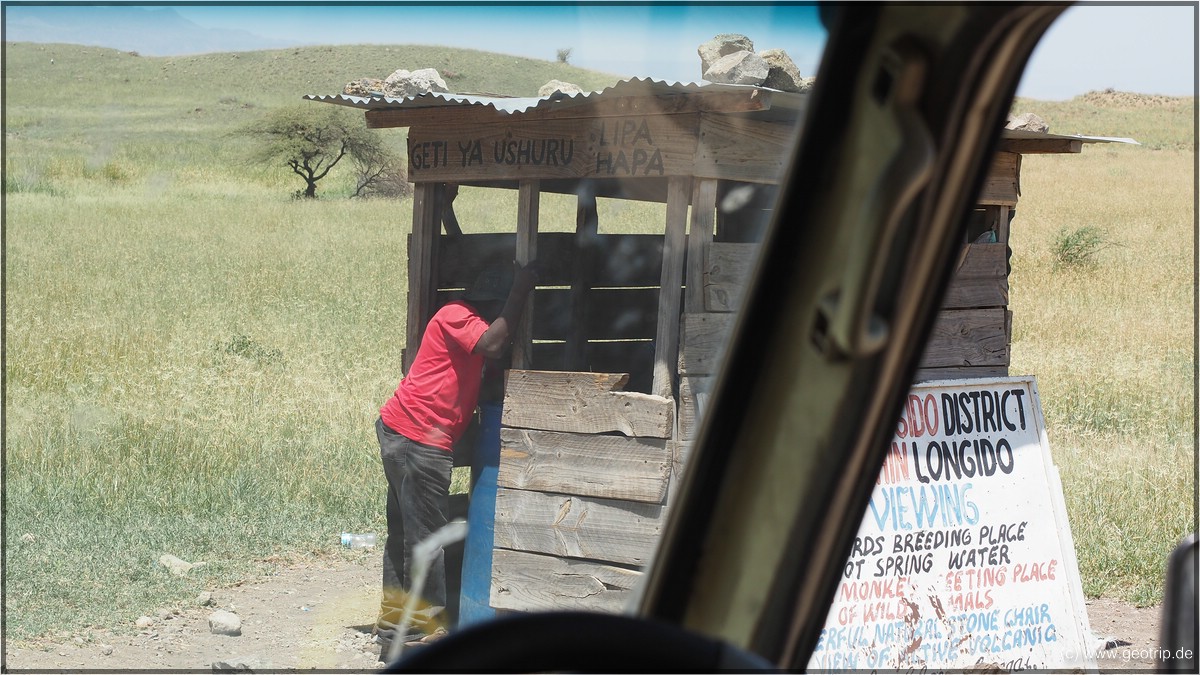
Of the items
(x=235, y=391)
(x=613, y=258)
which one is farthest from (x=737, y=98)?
(x=235, y=391)

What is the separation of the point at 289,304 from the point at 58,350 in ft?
13.7

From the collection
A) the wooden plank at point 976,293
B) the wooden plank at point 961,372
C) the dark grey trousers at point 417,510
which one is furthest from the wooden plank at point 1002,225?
the dark grey trousers at point 417,510

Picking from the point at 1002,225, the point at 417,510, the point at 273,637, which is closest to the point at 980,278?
the point at 1002,225

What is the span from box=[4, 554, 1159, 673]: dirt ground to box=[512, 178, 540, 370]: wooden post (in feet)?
5.34

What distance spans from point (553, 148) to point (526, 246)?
49 centimetres

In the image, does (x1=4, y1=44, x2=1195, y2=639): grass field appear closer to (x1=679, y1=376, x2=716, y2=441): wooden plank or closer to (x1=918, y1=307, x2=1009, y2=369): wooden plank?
(x1=679, y1=376, x2=716, y2=441): wooden plank

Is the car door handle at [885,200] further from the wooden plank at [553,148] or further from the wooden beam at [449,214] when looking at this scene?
the wooden beam at [449,214]

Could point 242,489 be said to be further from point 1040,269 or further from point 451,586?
point 1040,269

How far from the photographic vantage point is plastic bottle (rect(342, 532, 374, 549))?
671cm

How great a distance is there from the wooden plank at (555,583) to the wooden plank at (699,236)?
3.96 feet

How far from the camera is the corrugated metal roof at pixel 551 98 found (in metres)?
4.15

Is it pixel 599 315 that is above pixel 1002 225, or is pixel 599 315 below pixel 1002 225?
below

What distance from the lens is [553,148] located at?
4883 millimetres

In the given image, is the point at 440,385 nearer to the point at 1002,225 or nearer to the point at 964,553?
the point at 964,553
